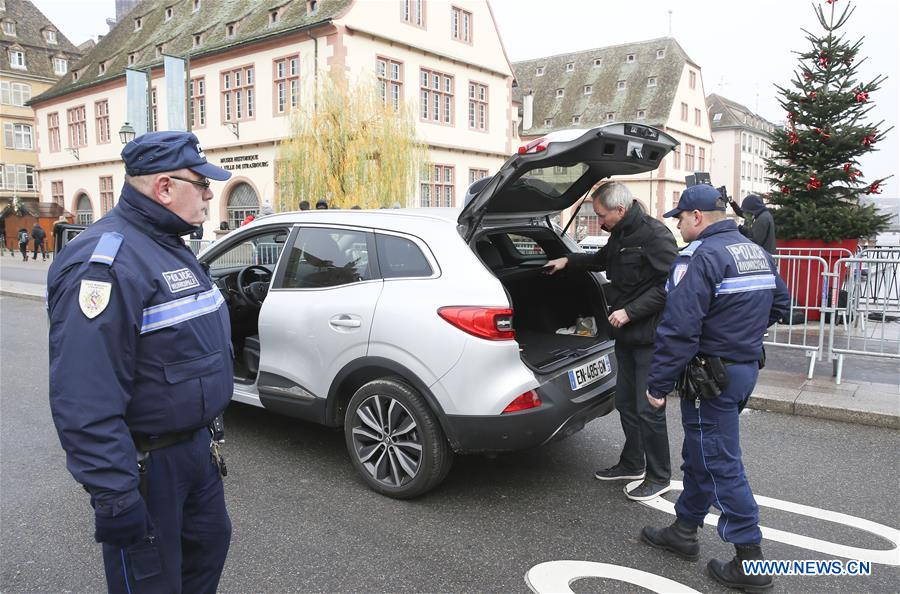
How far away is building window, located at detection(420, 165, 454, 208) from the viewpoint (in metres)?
28.5

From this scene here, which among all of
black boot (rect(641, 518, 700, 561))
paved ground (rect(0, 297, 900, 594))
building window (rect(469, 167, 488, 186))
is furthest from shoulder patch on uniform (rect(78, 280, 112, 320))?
building window (rect(469, 167, 488, 186))

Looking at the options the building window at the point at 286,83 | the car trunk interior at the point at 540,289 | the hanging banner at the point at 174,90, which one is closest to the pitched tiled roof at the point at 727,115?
the building window at the point at 286,83

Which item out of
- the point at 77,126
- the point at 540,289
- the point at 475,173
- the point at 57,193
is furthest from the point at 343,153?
the point at 57,193

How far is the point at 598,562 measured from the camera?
3.38 metres

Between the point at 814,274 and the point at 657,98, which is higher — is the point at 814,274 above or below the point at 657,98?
below

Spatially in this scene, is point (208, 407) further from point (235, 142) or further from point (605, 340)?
point (235, 142)

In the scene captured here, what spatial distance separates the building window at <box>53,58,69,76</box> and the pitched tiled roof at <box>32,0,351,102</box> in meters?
16.3

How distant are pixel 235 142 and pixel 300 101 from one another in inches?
203

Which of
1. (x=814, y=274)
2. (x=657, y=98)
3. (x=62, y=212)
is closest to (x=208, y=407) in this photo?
(x=814, y=274)

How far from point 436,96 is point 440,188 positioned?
4.04m

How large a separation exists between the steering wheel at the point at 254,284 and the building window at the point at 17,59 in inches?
2298

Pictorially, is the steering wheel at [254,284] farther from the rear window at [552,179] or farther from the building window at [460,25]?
the building window at [460,25]

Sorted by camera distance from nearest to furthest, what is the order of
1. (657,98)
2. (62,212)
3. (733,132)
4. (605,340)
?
(605,340)
(62,212)
(657,98)
(733,132)

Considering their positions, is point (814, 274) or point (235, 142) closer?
point (814, 274)
